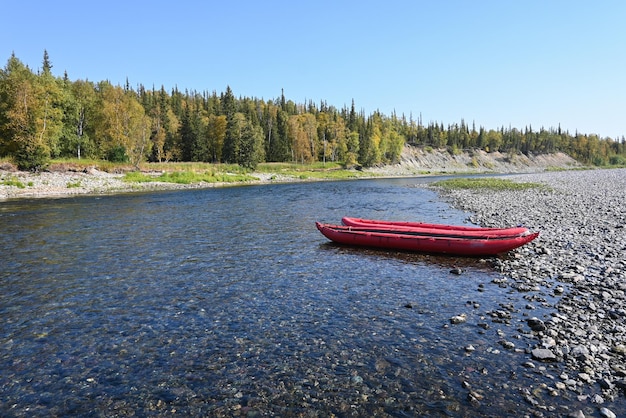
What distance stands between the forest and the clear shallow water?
51454 mm

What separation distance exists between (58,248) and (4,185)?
135 feet

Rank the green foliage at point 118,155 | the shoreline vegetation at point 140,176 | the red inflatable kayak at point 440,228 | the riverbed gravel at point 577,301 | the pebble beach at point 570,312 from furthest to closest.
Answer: the green foliage at point 118,155
the shoreline vegetation at point 140,176
the red inflatable kayak at point 440,228
the riverbed gravel at point 577,301
the pebble beach at point 570,312

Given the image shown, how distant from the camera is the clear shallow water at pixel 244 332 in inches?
310

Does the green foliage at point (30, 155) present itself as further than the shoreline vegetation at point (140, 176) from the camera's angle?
Yes

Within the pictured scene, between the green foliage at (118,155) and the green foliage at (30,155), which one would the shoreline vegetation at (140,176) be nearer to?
the green foliage at (30,155)

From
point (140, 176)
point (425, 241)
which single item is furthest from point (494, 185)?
point (140, 176)

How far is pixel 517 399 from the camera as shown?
759cm

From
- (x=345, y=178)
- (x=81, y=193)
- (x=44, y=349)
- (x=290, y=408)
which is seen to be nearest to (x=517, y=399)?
(x=290, y=408)

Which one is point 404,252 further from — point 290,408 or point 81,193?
point 81,193

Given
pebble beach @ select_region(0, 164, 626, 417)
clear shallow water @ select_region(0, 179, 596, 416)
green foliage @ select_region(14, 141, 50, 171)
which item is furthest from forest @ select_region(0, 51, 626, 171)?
pebble beach @ select_region(0, 164, 626, 417)

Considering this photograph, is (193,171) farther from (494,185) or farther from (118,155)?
(494,185)

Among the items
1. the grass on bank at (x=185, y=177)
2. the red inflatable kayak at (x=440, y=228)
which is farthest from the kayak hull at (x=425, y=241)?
the grass on bank at (x=185, y=177)

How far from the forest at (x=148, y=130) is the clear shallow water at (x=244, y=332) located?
51454 millimetres

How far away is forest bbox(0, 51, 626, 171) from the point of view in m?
61.0
